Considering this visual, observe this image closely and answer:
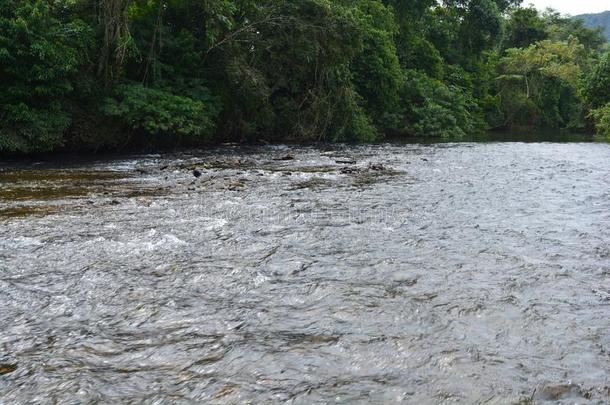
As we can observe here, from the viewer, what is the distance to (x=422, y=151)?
21.5 meters

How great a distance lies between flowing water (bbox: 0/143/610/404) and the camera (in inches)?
137

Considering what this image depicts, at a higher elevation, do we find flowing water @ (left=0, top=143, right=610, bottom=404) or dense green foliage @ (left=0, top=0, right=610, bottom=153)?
dense green foliage @ (left=0, top=0, right=610, bottom=153)

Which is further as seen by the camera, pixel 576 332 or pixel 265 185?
pixel 265 185

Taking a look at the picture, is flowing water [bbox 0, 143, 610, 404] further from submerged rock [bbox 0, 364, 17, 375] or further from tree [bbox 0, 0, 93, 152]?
tree [bbox 0, 0, 93, 152]

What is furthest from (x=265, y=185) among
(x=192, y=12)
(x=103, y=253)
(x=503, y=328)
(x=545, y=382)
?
(x=192, y=12)

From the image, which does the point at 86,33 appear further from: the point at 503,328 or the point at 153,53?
the point at 503,328

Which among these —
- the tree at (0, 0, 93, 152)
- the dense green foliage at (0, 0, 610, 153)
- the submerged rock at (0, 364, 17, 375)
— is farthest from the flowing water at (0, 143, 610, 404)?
the dense green foliage at (0, 0, 610, 153)

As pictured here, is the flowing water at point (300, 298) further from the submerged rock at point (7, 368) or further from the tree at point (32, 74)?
the tree at point (32, 74)

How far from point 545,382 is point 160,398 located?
2567 mm

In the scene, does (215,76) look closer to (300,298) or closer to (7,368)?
(300,298)

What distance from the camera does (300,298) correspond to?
16.2 ft

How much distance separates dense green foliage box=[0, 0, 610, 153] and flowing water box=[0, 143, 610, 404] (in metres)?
6.22

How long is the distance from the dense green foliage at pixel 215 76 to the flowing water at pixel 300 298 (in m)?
6.22

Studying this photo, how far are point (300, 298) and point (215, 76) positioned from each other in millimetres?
18032
